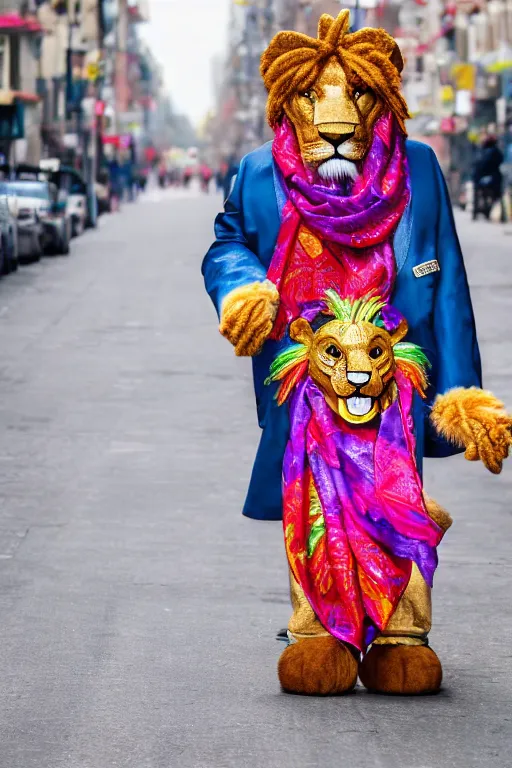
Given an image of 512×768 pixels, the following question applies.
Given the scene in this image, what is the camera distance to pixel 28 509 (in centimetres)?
888

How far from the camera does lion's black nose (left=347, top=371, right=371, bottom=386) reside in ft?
17.5

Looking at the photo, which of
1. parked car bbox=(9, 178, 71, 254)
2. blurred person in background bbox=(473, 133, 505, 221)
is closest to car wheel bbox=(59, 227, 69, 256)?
parked car bbox=(9, 178, 71, 254)

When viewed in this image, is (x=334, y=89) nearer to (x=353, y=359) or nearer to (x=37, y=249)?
(x=353, y=359)

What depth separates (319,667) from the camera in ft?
17.5

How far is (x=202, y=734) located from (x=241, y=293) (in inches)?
46.4

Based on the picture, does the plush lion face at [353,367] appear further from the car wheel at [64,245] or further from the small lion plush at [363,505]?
the car wheel at [64,245]

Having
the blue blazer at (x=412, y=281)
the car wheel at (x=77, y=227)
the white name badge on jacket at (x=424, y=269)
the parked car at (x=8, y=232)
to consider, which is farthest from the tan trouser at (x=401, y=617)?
the car wheel at (x=77, y=227)

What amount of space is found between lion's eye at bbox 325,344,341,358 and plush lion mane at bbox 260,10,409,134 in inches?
26.0

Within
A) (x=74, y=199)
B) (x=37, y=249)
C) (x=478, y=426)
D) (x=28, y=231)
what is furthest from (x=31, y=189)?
(x=478, y=426)

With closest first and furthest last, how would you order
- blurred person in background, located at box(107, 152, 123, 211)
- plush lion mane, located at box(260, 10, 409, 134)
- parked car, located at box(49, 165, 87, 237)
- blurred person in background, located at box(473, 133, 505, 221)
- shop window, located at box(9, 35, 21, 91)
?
plush lion mane, located at box(260, 10, 409, 134)
blurred person in background, located at box(473, 133, 505, 221)
parked car, located at box(49, 165, 87, 237)
shop window, located at box(9, 35, 21, 91)
blurred person in background, located at box(107, 152, 123, 211)

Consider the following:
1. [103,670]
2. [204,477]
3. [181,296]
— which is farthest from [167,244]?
[103,670]

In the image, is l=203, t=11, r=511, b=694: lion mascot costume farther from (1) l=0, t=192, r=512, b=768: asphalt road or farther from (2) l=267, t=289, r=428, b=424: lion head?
(1) l=0, t=192, r=512, b=768: asphalt road

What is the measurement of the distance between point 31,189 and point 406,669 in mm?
28963

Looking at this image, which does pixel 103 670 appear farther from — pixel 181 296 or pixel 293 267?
pixel 181 296
